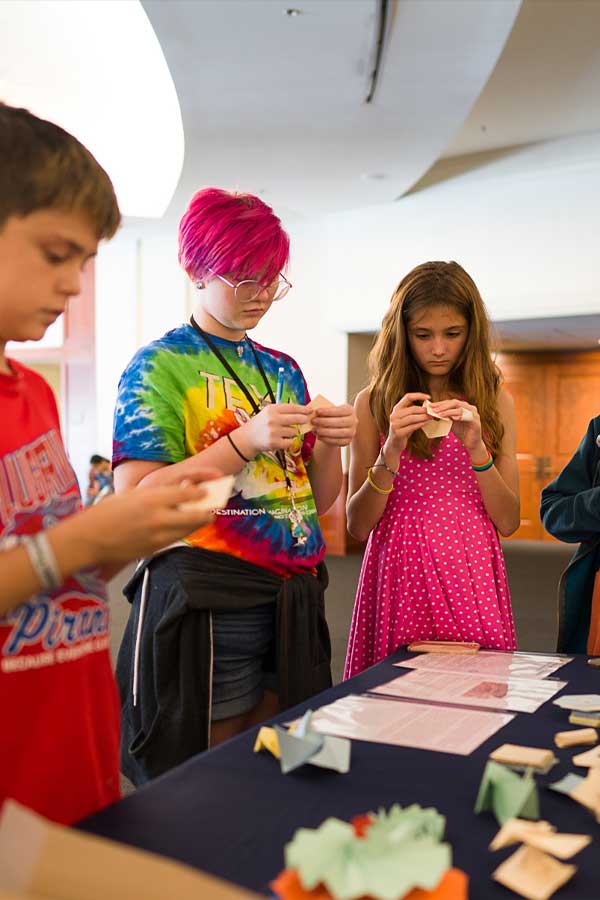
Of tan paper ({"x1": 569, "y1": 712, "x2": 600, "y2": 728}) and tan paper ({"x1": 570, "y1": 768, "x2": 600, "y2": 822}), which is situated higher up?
tan paper ({"x1": 570, "y1": 768, "x2": 600, "y2": 822})

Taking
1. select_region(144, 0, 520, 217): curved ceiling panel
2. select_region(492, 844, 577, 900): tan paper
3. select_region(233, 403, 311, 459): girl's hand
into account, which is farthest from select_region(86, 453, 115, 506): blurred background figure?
select_region(492, 844, 577, 900): tan paper

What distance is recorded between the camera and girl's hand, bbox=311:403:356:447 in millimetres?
1453

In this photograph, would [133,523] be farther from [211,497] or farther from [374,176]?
[374,176]

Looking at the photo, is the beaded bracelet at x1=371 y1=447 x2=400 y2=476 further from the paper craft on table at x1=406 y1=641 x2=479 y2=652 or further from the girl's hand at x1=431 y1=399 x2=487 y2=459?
the paper craft on table at x1=406 y1=641 x2=479 y2=652

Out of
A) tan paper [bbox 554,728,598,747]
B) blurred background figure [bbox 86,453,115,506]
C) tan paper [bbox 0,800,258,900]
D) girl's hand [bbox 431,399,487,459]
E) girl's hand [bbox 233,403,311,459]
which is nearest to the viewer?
tan paper [bbox 0,800,258,900]

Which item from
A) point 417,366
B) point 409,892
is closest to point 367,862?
point 409,892

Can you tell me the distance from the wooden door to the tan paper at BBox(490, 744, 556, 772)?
958 cm

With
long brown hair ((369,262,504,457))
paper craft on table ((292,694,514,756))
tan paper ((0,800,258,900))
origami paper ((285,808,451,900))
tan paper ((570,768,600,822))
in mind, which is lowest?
paper craft on table ((292,694,514,756))

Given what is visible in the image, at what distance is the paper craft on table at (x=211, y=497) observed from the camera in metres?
0.81

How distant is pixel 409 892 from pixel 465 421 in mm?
1165

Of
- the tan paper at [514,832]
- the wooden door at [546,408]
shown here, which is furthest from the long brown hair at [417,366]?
the wooden door at [546,408]

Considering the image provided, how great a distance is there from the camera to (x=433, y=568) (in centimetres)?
178

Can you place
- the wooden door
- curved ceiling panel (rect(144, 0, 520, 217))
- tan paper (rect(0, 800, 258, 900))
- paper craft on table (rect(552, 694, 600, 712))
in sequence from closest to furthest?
tan paper (rect(0, 800, 258, 900)), paper craft on table (rect(552, 694, 600, 712)), curved ceiling panel (rect(144, 0, 520, 217)), the wooden door

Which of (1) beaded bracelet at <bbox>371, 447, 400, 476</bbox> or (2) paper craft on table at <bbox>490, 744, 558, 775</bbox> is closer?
(2) paper craft on table at <bbox>490, 744, 558, 775</bbox>
